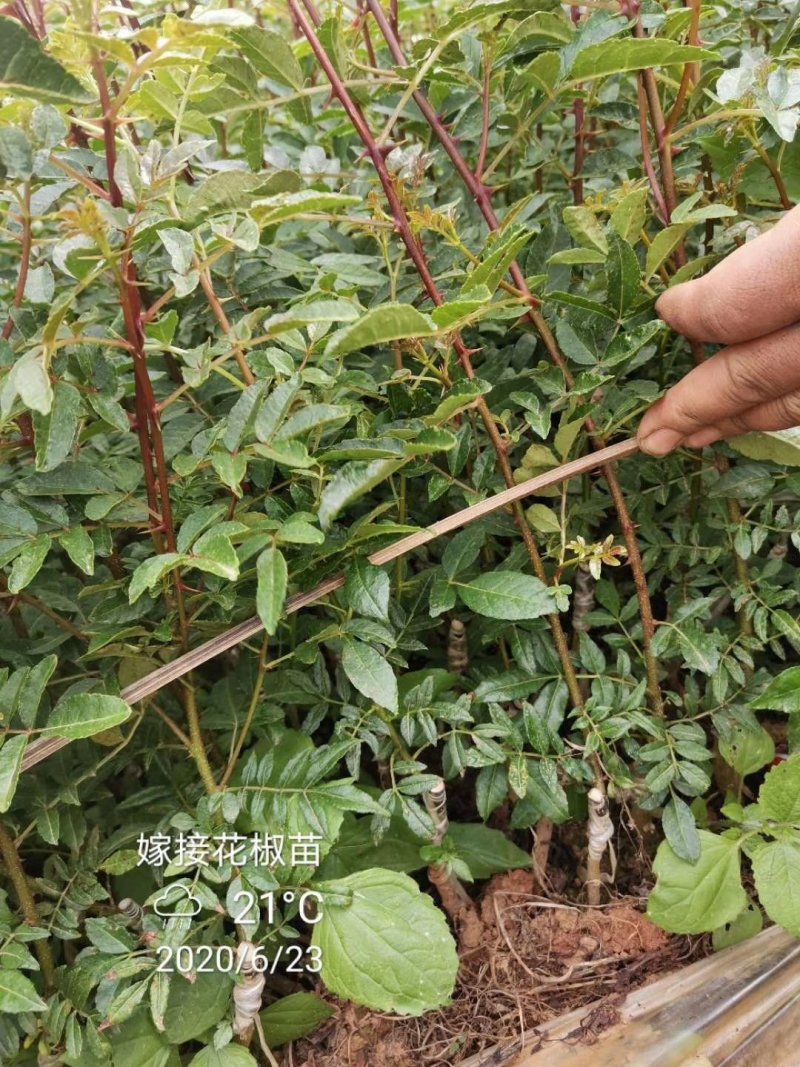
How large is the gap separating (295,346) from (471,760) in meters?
0.51

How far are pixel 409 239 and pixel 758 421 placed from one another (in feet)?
1.42

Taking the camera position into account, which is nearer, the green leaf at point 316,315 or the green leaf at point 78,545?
the green leaf at point 316,315

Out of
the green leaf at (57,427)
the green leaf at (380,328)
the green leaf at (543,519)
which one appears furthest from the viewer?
the green leaf at (543,519)

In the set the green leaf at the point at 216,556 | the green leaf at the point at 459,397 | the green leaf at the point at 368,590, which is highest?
the green leaf at the point at 459,397

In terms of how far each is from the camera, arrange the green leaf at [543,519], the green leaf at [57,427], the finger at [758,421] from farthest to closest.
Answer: the green leaf at [543,519] → the finger at [758,421] → the green leaf at [57,427]

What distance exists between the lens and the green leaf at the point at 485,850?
1.11 meters

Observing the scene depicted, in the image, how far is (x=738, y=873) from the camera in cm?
100

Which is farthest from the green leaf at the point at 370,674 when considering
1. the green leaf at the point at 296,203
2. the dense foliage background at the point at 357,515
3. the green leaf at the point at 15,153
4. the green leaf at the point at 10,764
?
the green leaf at the point at 15,153

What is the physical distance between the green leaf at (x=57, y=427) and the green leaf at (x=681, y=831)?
2.66ft

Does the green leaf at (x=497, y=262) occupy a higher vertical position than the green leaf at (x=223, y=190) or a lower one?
lower

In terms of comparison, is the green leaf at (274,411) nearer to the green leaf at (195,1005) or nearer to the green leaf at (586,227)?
the green leaf at (586,227)

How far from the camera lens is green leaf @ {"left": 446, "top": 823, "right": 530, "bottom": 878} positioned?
43.6 inches

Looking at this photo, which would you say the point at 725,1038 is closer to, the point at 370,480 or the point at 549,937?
the point at 549,937

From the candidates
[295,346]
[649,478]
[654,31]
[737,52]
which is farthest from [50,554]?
[737,52]
